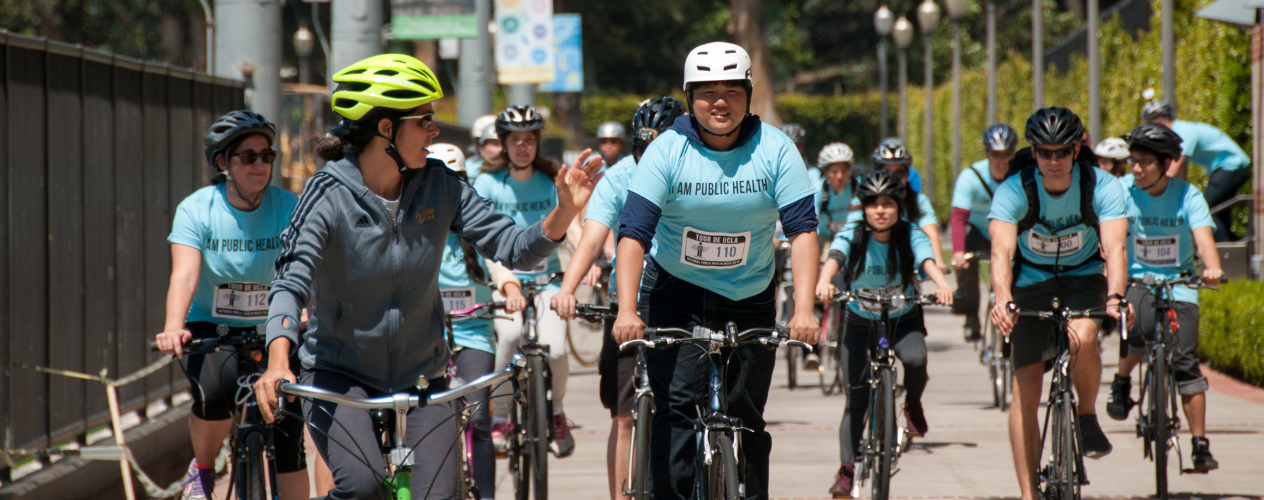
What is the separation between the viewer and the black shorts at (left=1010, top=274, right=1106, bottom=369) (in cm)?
600

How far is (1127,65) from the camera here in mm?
16406

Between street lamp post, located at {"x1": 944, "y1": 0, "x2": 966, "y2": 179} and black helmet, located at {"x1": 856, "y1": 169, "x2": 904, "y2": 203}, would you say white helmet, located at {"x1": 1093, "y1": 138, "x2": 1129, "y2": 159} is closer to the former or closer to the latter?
black helmet, located at {"x1": 856, "y1": 169, "x2": 904, "y2": 203}

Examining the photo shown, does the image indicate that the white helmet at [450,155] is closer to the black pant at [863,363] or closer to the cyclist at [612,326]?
the cyclist at [612,326]

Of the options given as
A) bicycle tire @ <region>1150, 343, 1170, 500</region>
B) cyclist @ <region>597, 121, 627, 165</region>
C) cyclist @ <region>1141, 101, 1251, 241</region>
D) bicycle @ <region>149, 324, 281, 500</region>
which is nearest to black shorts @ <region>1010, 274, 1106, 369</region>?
bicycle tire @ <region>1150, 343, 1170, 500</region>

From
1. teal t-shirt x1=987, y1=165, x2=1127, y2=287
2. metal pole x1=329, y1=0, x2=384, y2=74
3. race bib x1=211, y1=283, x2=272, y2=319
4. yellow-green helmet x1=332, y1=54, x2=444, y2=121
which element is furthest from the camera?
metal pole x1=329, y1=0, x2=384, y2=74

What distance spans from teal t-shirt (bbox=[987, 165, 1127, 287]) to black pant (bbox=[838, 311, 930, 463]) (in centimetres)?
92

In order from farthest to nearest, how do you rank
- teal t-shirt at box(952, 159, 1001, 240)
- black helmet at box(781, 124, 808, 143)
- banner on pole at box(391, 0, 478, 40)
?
banner on pole at box(391, 0, 478, 40) < black helmet at box(781, 124, 808, 143) < teal t-shirt at box(952, 159, 1001, 240)

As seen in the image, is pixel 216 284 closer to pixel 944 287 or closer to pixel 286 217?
pixel 286 217

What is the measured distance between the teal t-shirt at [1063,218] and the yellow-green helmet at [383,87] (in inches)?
119

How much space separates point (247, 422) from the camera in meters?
4.88

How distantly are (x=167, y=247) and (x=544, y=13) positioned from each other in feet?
28.2

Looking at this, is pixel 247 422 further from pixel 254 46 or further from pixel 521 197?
pixel 254 46

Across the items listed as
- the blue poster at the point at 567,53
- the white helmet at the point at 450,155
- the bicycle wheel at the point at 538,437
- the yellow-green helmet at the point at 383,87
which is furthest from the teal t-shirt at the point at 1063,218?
the blue poster at the point at 567,53

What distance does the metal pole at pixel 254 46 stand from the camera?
778cm
